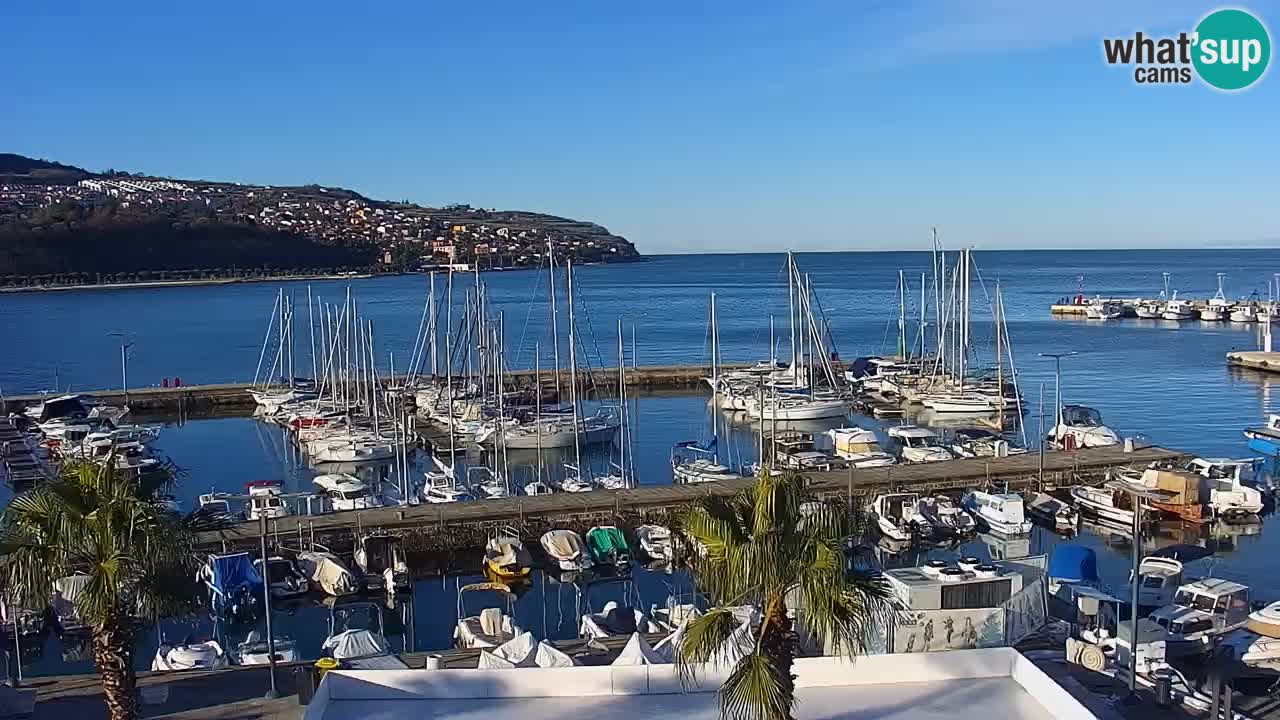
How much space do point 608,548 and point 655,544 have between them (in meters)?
1.19

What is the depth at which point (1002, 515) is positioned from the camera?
31328mm

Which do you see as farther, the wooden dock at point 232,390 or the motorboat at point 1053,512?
the wooden dock at point 232,390

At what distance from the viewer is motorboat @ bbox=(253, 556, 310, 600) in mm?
26422

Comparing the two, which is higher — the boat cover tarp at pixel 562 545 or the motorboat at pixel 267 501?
the motorboat at pixel 267 501

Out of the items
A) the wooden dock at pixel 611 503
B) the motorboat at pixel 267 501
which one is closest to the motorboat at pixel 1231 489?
the wooden dock at pixel 611 503

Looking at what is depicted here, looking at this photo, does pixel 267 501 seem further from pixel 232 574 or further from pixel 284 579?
pixel 232 574

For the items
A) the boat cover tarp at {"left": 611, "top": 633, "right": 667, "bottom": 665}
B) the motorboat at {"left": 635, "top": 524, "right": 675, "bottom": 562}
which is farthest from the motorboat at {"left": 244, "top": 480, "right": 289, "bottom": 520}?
the boat cover tarp at {"left": 611, "top": 633, "right": 667, "bottom": 665}

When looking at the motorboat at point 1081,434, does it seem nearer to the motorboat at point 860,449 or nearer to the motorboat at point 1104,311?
the motorboat at point 860,449

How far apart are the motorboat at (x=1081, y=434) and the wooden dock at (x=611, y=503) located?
200 centimetres

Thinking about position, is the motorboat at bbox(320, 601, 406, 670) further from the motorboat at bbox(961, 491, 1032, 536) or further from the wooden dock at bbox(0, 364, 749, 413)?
the wooden dock at bbox(0, 364, 749, 413)

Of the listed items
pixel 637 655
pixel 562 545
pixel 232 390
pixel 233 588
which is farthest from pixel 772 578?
pixel 232 390

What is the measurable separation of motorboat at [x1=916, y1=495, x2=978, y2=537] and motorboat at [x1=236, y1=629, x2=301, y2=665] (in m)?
16.9

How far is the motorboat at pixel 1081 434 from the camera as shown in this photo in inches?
1567

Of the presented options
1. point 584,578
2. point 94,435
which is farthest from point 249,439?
point 584,578
